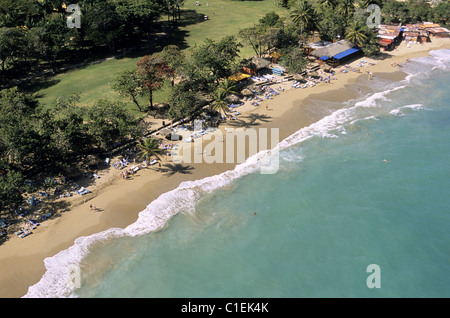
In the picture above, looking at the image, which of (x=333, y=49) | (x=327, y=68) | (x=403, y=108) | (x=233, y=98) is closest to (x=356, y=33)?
(x=333, y=49)

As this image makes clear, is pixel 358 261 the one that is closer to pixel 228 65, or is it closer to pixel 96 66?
pixel 228 65

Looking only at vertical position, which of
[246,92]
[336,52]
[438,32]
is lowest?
[246,92]

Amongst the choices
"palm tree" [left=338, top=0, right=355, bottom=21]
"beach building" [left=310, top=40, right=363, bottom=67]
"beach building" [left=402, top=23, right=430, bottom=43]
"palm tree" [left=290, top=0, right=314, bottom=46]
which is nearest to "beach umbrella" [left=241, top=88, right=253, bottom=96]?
"beach building" [left=310, top=40, right=363, bottom=67]

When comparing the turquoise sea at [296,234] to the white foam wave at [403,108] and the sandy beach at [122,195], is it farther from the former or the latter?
the white foam wave at [403,108]

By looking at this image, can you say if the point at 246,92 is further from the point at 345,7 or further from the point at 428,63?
the point at 428,63

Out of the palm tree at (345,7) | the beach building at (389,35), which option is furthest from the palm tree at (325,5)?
the beach building at (389,35)

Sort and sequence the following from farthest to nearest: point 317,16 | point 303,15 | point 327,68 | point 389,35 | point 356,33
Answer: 1. point 389,35
2. point 317,16
3. point 303,15
4. point 356,33
5. point 327,68
